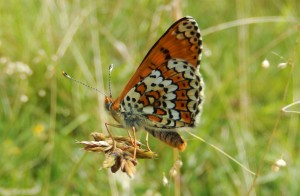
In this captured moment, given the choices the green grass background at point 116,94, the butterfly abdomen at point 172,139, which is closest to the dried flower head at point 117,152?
the butterfly abdomen at point 172,139

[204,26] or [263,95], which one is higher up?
[204,26]

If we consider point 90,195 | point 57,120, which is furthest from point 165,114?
point 57,120

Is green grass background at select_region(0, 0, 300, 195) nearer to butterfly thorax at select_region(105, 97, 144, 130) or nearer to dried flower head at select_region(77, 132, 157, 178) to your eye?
butterfly thorax at select_region(105, 97, 144, 130)

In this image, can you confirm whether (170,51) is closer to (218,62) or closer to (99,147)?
(99,147)

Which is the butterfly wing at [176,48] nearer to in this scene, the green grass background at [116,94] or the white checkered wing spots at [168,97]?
the white checkered wing spots at [168,97]

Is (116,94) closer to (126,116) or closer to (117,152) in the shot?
(126,116)

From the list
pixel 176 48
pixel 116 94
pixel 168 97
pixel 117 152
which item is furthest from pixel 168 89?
pixel 116 94

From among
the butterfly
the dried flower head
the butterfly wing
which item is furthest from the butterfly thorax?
the dried flower head
